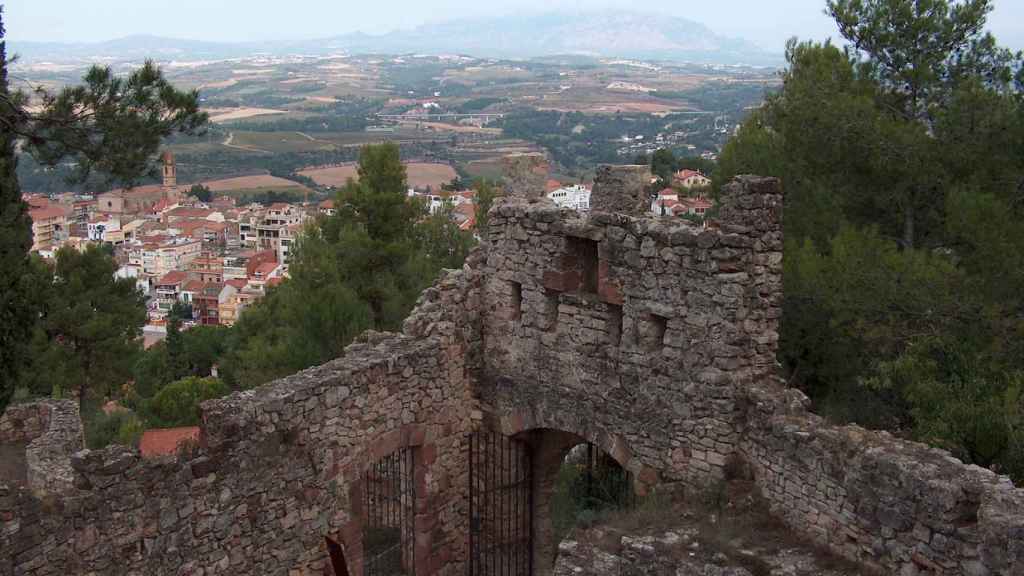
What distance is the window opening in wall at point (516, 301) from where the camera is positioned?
984 centimetres

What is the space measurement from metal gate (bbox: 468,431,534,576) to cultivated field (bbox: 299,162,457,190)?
7177 centimetres

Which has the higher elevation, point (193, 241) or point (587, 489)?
point (587, 489)

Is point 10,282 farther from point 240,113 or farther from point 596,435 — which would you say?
point 240,113

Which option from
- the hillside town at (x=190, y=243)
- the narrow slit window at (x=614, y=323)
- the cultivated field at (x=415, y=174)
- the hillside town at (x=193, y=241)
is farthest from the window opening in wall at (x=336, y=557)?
the cultivated field at (x=415, y=174)

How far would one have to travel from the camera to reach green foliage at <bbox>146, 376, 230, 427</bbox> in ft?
71.7

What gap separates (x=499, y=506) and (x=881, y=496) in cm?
477

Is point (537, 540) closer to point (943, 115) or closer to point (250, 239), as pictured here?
point (943, 115)

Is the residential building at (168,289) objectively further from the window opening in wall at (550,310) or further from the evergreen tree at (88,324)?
the window opening in wall at (550,310)

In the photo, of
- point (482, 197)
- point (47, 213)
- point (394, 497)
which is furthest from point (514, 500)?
point (47, 213)

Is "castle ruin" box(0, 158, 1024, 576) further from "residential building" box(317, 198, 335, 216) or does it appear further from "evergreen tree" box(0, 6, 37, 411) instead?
"residential building" box(317, 198, 335, 216)

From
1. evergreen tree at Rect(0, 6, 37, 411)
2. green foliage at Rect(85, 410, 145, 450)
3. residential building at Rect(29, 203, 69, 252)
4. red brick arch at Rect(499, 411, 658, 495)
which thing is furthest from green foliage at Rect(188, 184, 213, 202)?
red brick arch at Rect(499, 411, 658, 495)

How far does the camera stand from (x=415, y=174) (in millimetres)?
92188

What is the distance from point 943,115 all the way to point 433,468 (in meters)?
7.68

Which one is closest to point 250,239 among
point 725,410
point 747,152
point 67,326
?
point 67,326
